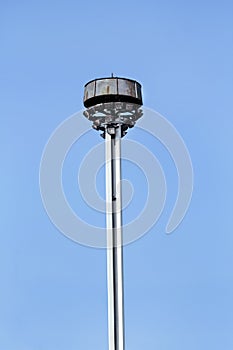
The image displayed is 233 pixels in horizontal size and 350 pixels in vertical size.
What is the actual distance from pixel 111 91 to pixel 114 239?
40 cm

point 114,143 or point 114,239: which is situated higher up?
point 114,143

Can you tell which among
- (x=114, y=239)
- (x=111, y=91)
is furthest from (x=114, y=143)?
(x=114, y=239)

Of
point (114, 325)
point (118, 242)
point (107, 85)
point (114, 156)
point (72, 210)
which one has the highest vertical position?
point (107, 85)

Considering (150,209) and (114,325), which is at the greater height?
(150,209)

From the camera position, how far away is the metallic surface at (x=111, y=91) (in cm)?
149

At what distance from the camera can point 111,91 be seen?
1485mm

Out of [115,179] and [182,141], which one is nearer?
[115,179]

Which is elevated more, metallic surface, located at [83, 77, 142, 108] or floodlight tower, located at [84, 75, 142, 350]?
metallic surface, located at [83, 77, 142, 108]

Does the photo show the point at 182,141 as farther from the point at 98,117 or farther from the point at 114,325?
the point at 114,325

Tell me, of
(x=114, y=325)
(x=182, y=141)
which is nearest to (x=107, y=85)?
(x=182, y=141)

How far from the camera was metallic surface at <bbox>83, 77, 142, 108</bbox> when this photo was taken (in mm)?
1488

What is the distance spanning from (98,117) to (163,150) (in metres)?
0.24

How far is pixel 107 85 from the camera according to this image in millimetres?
1489

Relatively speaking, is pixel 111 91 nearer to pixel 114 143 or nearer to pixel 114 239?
pixel 114 143
